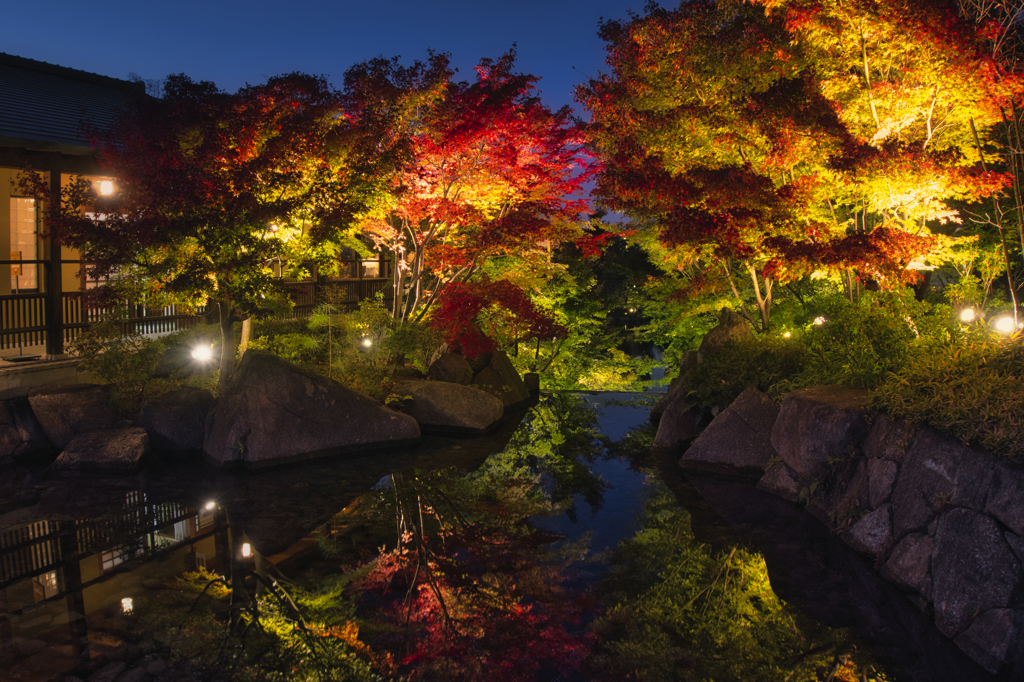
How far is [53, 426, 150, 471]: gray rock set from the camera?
8.73 m

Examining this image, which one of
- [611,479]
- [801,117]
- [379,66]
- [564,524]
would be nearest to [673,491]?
[611,479]

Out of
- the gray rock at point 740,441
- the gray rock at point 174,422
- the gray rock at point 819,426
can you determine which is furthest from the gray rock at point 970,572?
the gray rock at point 174,422

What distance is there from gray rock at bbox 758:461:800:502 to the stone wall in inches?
0.5

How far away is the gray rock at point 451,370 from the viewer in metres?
13.0

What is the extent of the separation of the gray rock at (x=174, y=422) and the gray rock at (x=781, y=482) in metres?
8.05

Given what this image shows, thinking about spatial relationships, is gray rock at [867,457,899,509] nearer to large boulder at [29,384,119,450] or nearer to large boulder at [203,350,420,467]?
large boulder at [203,350,420,467]

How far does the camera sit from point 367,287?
19.4m

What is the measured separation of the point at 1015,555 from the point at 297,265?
403 inches

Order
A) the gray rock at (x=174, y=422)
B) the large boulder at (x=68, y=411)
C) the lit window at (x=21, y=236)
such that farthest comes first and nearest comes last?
the lit window at (x=21, y=236), the gray rock at (x=174, y=422), the large boulder at (x=68, y=411)

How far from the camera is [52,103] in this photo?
46.4 feet

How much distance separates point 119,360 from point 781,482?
395 inches

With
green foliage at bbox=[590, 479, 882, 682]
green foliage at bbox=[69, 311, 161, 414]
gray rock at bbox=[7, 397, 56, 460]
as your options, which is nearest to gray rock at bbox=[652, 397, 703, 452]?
green foliage at bbox=[590, 479, 882, 682]

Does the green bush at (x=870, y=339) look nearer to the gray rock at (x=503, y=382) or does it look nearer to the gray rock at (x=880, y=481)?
the gray rock at (x=880, y=481)

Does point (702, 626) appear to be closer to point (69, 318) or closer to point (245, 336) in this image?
point (245, 336)
